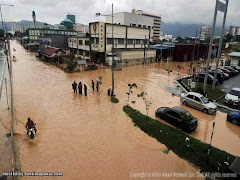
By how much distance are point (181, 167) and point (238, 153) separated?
3904 mm

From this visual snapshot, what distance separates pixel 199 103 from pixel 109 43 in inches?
1058

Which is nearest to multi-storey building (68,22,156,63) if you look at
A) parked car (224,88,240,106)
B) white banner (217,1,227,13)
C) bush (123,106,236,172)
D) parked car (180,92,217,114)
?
white banner (217,1,227,13)

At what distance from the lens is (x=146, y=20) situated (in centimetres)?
10588

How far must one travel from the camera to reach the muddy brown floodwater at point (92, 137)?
8789 millimetres

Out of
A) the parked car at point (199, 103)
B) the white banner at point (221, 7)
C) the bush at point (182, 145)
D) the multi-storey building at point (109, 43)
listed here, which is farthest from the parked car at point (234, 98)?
the multi-storey building at point (109, 43)

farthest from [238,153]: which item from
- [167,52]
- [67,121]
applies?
[167,52]

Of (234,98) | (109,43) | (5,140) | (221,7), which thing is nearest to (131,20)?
(109,43)

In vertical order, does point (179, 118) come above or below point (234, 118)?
above

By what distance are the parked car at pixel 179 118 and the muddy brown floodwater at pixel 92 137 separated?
922 mm

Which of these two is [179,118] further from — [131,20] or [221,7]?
[131,20]

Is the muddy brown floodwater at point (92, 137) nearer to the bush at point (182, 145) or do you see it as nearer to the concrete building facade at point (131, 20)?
the bush at point (182, 145)

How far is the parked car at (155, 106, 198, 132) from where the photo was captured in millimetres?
11383

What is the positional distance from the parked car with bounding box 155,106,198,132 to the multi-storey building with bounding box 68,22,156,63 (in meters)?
24.5

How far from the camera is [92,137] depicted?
11320mm
